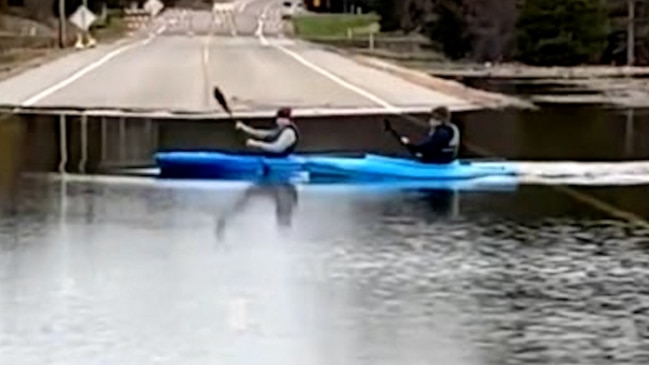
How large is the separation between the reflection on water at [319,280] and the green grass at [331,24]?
91.7 metres

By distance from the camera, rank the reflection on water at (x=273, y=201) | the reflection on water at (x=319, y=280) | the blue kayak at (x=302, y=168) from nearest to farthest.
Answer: the reflection on water at (x=319, y=280)
the reflection on water at (x=273, y=201)
the blue kayak at (x=302, y=168)

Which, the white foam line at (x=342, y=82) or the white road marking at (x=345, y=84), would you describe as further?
the white road marking at (x=345, y=84)

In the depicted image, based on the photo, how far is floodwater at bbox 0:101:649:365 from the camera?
42.2 ft

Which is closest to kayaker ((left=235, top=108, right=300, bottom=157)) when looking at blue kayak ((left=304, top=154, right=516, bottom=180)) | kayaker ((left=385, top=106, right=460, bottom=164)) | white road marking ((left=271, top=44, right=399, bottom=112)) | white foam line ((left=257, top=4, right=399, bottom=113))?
blue kayak ((left=304, top=154, right=516, bottom=180))

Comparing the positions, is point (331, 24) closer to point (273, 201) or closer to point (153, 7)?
point (153, 7)

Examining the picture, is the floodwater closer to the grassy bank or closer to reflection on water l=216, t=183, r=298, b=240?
reflection on water l=216, t=183, r=298, b=240

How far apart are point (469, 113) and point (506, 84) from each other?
18.8 m

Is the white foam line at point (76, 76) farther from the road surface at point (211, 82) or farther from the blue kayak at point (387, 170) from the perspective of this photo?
the blue kayak at point (387, 170)

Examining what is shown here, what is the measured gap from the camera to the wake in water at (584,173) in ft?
84.6

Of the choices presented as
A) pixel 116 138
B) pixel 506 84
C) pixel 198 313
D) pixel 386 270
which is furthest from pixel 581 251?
pixel 506 84

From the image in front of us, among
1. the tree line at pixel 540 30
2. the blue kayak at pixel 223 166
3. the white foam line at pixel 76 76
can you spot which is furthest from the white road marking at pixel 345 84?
the blue kayak at pixel 223 166

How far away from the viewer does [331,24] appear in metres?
130

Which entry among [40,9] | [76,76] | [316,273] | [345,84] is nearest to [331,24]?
[40,9]

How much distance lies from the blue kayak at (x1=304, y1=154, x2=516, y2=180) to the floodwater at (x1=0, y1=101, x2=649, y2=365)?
0.83 meters
